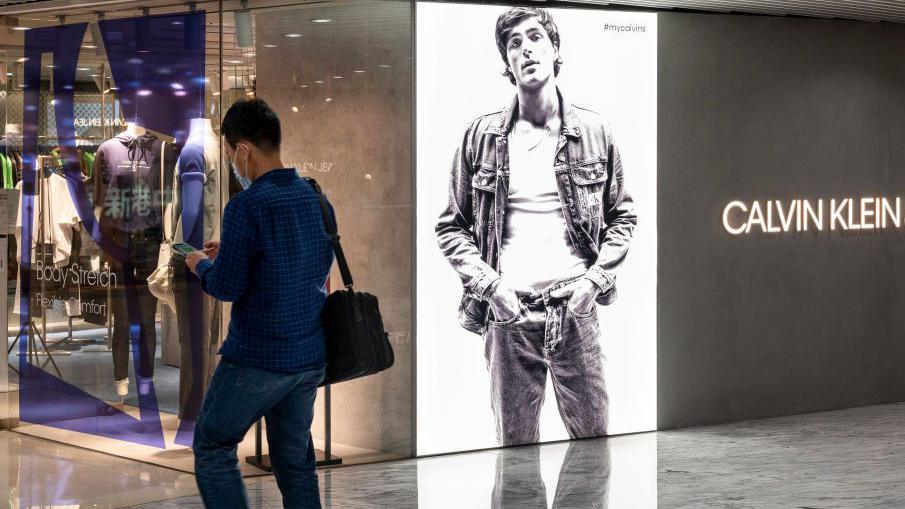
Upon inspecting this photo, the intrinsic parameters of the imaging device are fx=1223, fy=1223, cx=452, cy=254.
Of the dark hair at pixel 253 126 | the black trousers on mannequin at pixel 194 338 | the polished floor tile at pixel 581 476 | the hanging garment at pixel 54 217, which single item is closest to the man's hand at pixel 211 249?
the dark hair at pixel 253 126

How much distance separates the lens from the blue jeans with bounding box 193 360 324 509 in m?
3.72

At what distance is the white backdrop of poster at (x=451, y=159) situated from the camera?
6488mm

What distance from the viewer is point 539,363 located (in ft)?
22.1

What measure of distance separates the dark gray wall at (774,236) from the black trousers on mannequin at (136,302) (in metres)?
2.93

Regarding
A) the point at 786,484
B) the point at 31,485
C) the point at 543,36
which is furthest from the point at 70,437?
the point at 786,484

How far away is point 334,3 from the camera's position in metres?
6.21

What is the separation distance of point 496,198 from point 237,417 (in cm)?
312

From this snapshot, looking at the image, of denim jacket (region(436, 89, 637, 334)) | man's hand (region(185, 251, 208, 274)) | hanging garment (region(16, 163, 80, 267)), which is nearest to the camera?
man's hand (region(185, 251, 208, 274))

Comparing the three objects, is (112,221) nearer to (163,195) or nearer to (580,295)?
(163,195)

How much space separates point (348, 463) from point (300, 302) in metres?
2.79

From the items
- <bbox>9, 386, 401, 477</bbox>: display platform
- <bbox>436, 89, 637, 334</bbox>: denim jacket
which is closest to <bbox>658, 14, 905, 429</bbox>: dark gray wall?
<bbox>436, 89, 637, 334</bbox>: denim jacket

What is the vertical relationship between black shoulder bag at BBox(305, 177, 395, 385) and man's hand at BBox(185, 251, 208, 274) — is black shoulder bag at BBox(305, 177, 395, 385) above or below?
below

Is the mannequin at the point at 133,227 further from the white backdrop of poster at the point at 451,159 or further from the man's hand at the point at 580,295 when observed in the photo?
the man's hand at the point at 580,295

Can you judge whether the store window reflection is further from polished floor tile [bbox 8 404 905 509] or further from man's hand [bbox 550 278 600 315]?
man's hand [bbox 550 278 600 315]
